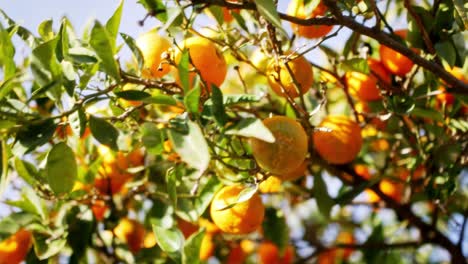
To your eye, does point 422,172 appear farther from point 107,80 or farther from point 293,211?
point 107,80

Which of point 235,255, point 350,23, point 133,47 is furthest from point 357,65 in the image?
point 235,255

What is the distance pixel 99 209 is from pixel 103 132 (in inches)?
30.1

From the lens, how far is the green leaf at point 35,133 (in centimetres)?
90

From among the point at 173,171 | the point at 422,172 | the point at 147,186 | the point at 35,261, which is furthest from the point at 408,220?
the point at 35,261

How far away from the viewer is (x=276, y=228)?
1.84 metres

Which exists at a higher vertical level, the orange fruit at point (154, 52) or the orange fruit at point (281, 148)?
the orange fruit at point (154, 52)

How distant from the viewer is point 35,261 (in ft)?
4.64

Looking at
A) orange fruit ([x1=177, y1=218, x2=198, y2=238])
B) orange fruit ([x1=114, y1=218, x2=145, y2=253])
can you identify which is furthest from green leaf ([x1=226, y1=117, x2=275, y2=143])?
orange fruit ([x1=114, y1=218, x2=145, y2=253])

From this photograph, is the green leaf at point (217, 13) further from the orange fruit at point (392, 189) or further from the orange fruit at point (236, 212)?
the orange fruit at point (392, 189)

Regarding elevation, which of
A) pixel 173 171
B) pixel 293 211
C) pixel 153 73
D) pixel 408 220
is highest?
pixel 153 73

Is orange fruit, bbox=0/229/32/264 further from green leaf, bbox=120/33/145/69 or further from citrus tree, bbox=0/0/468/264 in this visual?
green leaf, bbox=120/33/145/69

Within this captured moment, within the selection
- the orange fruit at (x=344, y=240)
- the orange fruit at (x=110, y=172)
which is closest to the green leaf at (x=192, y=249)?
the orange fruit at (x=110, y=172)

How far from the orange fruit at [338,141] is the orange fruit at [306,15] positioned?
21cm

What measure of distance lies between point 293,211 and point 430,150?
107 centimetres
